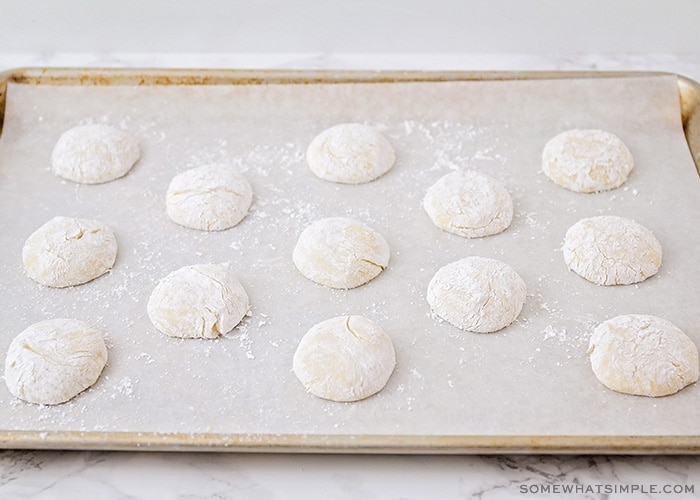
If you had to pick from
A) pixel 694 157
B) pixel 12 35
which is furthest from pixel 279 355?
pixel 12 35

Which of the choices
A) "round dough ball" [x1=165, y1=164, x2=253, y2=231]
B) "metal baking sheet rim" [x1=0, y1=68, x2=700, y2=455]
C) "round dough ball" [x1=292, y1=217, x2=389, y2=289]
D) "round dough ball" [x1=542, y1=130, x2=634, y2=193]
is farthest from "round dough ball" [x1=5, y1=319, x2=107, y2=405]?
"round dough ball" [x1=542, y1=130, x2=634, y2=193]

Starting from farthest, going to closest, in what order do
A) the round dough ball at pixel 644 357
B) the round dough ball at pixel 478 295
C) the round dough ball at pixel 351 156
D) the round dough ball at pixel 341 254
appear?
the round dough ball at pixel 351 156
the round dough ball at pixel 341 254
the round dough ball at pixel 478 295
the round dough ball at pixel 644 357

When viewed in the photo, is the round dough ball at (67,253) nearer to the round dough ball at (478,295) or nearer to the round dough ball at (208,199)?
the round dough ball at (208,199)

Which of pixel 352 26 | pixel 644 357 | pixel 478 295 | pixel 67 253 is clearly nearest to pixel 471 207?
pixel 478 295

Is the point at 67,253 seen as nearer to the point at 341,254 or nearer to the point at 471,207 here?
the point at 341,254

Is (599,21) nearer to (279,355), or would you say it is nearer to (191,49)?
(191,49)

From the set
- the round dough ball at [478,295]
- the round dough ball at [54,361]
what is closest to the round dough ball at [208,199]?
the round dough ball at [54,361]

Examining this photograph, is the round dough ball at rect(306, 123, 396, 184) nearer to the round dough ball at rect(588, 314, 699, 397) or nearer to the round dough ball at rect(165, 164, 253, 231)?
the round dough ball at rect(165, 164, 253, 231)
